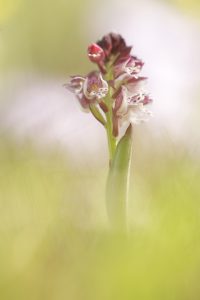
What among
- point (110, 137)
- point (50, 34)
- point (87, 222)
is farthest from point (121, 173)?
point (50, 34)

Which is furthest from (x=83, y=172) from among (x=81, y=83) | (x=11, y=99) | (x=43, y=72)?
(x=43, y=72)

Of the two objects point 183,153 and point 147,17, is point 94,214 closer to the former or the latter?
point 183,153

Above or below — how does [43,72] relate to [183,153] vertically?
above

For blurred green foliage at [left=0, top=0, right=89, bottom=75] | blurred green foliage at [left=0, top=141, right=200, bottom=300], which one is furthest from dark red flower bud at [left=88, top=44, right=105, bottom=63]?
blurred green foliage at [left=0, top=0, right=89, bottom=75]

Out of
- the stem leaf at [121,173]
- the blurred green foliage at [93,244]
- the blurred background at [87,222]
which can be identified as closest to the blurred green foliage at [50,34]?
the stem leaf at [121,173]

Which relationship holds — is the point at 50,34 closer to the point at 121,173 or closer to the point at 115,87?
the point at 115,87

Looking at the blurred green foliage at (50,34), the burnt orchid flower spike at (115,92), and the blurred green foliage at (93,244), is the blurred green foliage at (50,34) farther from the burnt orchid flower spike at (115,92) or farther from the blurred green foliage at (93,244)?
the blurred green foliage at (93,244)

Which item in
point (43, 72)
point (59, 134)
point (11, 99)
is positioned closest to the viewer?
point (59, 134)

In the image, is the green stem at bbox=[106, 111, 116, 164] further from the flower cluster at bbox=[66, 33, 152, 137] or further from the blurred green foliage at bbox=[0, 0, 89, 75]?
the blurred green foliage at bbox=[0, 0, 89, 75]
